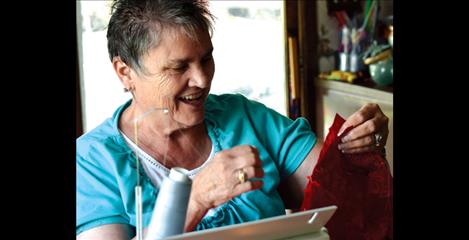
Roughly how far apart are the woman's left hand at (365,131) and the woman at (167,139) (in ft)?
0.50

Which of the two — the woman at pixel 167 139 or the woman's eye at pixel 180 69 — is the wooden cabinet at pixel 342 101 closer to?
the woman at pixel 167 139

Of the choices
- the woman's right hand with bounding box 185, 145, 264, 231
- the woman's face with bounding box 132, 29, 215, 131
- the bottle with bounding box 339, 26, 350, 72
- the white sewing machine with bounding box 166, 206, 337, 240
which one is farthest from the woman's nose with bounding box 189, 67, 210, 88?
the bottle with bounding box 339, 26, 350, 72

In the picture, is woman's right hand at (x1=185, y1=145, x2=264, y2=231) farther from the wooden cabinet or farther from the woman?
the wooden cabinet

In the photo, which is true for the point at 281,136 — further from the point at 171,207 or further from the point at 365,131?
the point at 171,207

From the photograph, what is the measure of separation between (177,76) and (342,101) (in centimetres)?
46

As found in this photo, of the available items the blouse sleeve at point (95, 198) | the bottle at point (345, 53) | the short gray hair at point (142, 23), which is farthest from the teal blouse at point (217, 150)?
the bottle at point (345, 53)

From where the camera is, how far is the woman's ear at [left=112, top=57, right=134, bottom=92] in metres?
1.01

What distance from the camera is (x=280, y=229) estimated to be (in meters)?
0.99

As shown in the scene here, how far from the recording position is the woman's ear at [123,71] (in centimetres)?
101

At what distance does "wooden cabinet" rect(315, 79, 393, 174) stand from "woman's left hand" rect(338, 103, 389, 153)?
4 centimetres

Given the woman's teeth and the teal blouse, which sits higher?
the woman's teeth
